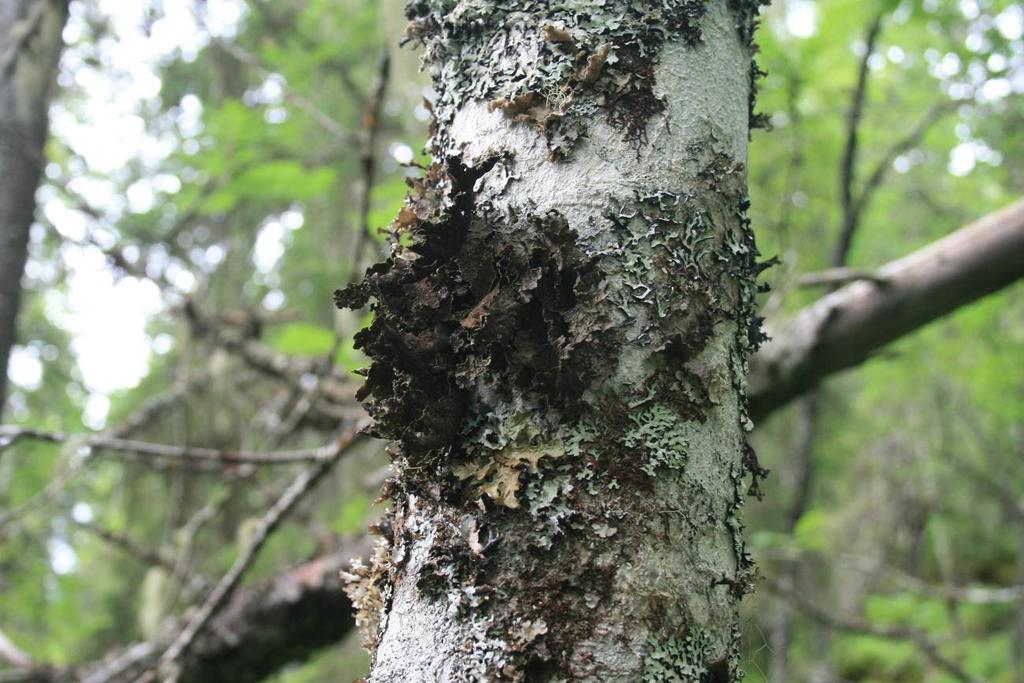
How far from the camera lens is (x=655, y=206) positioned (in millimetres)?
867

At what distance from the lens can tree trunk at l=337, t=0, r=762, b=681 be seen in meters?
0.77

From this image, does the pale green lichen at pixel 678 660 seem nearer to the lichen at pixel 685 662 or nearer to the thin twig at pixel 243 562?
the lichen at pixel 685 662

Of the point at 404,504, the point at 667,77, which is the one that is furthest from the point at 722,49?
the point at 404,504

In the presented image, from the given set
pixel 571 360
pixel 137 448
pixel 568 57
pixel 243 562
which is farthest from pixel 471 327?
pixel 243 562

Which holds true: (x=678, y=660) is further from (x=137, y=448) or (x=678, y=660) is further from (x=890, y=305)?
(x=890, y=305)

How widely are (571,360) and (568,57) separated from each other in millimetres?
370

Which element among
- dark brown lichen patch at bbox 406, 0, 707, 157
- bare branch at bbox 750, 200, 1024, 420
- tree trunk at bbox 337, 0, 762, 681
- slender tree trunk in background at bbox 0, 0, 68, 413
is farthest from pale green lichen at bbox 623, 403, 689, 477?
slender tree trunk in background at bbox 0, 0, 68, 413

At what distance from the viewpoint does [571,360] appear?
794 millimetres

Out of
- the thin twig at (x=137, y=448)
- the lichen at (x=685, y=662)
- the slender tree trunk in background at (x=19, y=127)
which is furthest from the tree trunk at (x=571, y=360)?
the slender tree trunk in background at (x=19, y=127)

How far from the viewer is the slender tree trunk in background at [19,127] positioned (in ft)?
10.4

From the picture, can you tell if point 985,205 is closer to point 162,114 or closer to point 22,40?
point 22,40

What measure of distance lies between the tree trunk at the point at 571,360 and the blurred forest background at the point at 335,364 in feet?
4.47

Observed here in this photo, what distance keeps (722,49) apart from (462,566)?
69 cm

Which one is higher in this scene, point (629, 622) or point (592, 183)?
point (592, 183)
